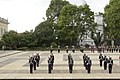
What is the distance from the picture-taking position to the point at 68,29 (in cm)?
8219

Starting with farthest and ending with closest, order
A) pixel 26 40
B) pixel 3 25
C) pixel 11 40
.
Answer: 1. pixel 3 25
2. pixel 11 40
3. pixel 26 40

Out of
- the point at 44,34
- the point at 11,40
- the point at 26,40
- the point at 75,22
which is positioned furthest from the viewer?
the point at 11,40

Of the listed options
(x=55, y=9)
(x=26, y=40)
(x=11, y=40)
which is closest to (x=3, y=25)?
(x=55, y=9)

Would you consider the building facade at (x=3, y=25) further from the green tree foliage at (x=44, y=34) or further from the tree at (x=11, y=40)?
the green tree foliage at (x=44, y=34)

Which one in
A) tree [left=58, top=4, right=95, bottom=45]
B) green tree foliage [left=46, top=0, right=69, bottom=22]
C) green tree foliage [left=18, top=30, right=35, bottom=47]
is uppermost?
green tree foliage [left=46, top=0, right=69, bottom=22]

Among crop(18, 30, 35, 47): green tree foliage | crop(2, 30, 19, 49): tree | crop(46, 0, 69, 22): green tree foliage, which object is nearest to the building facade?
crop(46, 0, 69, 22): green tree foliage

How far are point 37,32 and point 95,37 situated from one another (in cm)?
1501

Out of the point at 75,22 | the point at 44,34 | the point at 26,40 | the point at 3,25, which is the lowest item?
the point at 26,40

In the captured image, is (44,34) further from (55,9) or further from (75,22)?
(55,9)

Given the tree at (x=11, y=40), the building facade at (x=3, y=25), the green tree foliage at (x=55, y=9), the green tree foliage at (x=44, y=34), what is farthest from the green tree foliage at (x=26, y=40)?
the building facade at (x=3, y=25)

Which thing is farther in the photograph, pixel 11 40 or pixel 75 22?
pixel 11 40

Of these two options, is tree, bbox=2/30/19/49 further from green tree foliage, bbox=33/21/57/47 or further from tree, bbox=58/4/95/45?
tree, bbox=58/4/95/45

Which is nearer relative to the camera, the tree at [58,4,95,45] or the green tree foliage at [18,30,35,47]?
the tree at [58,4,95,45]

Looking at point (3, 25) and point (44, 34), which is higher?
point (3, 25)
